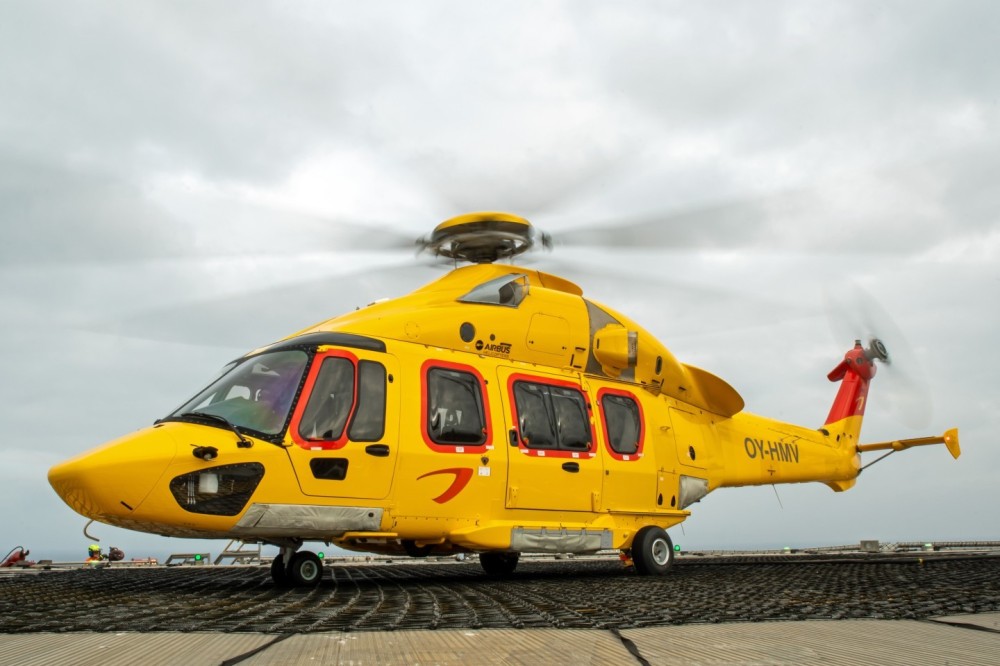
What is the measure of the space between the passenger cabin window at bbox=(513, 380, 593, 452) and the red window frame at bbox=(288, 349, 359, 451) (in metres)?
2.45

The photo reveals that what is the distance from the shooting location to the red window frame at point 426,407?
9.67 m

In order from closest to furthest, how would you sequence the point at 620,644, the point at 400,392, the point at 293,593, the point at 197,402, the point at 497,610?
the point at 620,644
the point at 497,610
the point at 293,593
the point at 197,402
the point at 400,392

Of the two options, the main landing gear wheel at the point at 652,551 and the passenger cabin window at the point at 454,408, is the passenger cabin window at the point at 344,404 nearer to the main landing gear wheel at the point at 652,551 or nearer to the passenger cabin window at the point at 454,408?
the passenger cabin window at the point at 454,408

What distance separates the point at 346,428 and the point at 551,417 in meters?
3.15

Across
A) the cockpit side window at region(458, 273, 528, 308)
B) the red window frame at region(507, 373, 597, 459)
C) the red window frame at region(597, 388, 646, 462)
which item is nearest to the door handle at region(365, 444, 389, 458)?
the red window frame at region(507, 373, 597, 459)

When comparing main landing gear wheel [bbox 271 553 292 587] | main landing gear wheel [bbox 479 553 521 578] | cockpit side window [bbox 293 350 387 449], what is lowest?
main landing gear wheel [bbox 271 553 292 587]

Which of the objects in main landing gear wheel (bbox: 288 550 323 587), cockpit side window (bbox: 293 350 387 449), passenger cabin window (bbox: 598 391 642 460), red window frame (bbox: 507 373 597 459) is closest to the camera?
cockpit side window (bbox: 293 350 387 449)

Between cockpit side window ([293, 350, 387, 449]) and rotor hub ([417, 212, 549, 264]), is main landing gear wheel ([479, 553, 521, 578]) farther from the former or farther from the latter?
rotor hub ([417, 212, 549, 264])

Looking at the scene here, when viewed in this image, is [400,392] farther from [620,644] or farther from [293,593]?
[620,644]

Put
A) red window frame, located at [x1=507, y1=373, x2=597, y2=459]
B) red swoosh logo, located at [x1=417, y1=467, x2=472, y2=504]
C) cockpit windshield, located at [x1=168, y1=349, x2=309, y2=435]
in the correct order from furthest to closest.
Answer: red window frame, located at [x1=507, y1=373, x2=597, y2=459] < red swoosh logo, located at [x1=417, y1=467, x2=472, y2=504] < cockpit windshield, located at [x1=168, y1=349, x2=309, y2=435]

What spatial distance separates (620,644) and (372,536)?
571 cm

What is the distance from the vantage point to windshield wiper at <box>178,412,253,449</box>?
8.31 m

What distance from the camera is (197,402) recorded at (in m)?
9.00

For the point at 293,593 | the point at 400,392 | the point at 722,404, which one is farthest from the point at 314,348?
the point at 722,404
